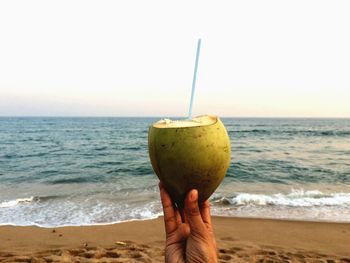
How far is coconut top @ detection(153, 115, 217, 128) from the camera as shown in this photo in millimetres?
1591

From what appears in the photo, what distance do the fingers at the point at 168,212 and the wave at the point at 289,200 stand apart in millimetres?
6370

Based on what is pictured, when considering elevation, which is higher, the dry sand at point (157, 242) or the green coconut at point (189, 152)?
the green coconut at point (189, 152)

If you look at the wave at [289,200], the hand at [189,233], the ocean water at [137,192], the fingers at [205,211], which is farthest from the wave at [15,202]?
the fingers at [205,211]

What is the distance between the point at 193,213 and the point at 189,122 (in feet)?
1.50

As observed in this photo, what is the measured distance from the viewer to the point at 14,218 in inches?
276

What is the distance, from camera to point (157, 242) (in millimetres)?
5520

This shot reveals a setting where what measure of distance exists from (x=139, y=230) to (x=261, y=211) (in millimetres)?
2809

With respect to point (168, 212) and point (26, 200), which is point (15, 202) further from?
point (168, 212)

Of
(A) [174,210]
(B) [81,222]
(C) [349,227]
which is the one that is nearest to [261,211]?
(C) [349,227]

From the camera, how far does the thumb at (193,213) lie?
65.0 inches

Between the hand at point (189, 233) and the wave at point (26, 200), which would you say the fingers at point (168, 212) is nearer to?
the hand at point (189, 233)

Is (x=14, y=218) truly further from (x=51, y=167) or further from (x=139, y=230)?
(x=51, y=167)

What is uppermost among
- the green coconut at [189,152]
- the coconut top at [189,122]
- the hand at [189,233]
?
the coconut top at [189,122]

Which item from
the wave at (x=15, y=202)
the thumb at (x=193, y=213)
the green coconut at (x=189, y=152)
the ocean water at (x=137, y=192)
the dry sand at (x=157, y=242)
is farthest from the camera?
the wave at (x=15, y=202)
